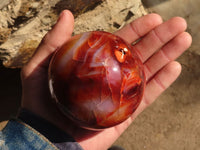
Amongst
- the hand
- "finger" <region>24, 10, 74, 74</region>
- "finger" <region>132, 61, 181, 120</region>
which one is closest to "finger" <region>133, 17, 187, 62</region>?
the hand

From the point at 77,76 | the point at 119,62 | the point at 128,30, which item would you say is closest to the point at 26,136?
the point at 77,76

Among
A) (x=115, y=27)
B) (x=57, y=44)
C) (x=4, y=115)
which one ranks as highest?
(x=57, y=44)

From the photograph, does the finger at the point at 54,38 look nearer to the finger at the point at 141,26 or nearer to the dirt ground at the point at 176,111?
the finger at the point at 141,26

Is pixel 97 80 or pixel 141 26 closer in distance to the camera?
pixel 97 80

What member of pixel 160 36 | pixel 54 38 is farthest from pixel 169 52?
pixel 54 38

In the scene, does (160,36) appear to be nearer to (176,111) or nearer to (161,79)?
(161,79)

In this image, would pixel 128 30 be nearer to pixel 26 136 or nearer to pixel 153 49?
pixel 153 49

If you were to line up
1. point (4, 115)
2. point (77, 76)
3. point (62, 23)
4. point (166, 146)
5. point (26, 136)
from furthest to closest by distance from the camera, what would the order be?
point (4, 115)
point (166, 146)
point (62, 23)
point (26, 136)
point (77, 76)

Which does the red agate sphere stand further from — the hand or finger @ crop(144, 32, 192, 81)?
finger @ crop(144, 32, 192, 81)
